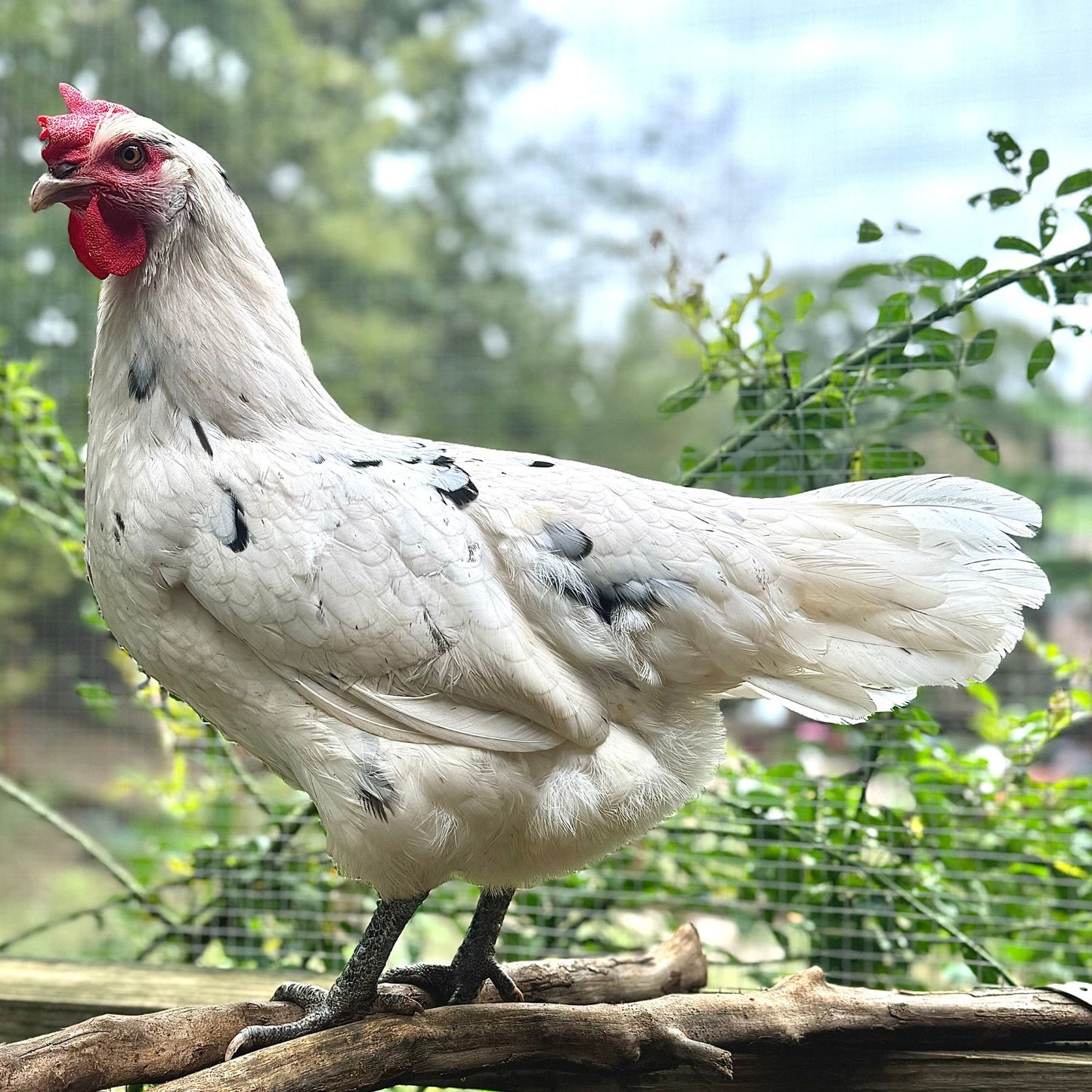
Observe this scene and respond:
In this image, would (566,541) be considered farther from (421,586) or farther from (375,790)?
(375,790)

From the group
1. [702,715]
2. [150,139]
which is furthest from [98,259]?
[702,715]

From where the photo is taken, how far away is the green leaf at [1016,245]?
1592mm

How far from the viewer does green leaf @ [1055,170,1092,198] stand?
5.13 feet

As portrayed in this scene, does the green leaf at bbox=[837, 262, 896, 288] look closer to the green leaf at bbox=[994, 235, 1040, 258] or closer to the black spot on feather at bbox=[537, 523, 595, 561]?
the green leaf at bbox=[994, 235, 1040, 258]

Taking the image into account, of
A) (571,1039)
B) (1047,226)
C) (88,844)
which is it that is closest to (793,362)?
(1047,226)

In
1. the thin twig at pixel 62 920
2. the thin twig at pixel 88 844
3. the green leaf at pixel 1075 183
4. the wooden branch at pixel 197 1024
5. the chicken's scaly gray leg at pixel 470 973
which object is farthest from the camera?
the thin twig at pixel 88 844

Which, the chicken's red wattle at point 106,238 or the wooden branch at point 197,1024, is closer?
the wooden branch at point 197,1024

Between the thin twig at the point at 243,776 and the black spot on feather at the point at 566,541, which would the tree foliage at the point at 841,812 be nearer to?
the thin twig at the point at 243,776

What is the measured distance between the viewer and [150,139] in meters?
1.16

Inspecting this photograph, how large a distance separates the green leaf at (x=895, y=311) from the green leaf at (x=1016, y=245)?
0.15 meters

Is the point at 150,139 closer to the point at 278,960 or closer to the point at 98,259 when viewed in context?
the point at 98,259

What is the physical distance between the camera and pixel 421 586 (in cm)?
110

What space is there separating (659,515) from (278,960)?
132cm

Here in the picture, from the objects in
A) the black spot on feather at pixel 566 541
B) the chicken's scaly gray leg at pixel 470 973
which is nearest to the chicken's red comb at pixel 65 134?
the black spot on feather at pixel 566 541
